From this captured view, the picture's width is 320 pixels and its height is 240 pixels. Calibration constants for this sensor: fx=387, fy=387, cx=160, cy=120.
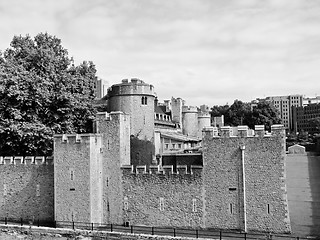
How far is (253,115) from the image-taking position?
77.1m

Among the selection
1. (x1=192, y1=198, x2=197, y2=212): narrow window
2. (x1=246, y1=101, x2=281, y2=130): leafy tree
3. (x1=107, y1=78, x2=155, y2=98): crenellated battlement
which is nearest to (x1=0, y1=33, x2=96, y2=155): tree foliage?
(x1=107, y1=78, x2=155, y2=98): crenellated battlement

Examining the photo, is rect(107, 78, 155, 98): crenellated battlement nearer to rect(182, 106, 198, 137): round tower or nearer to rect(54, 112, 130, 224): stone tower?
rect(54, 112, 130, 224): stone tower

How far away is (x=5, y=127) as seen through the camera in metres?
25.4

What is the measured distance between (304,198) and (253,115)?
54.1 m

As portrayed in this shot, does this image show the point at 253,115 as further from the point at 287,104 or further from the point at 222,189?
the point at 287,104

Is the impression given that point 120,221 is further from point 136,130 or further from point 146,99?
point 146,99

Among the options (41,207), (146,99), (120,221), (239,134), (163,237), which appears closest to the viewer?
(163,237)

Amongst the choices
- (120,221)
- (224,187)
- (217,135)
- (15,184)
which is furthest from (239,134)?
(15,184)

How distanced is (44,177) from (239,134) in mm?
12207

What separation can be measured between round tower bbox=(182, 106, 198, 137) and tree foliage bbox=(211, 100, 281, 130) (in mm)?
25462

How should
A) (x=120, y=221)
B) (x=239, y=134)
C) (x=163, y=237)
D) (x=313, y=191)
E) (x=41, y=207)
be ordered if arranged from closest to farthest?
(x=163, y=237) → (x=239, y=134) → (x=120, y=221) → (x=41, y=207) → (x=313, y=191)

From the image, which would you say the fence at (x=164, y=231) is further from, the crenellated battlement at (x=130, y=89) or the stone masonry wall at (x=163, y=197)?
the crenellated battlement at (x=130, y=89)

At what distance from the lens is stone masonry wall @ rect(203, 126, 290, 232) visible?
20078 millimetres

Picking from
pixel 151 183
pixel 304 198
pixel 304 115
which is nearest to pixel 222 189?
pixel 151 183
